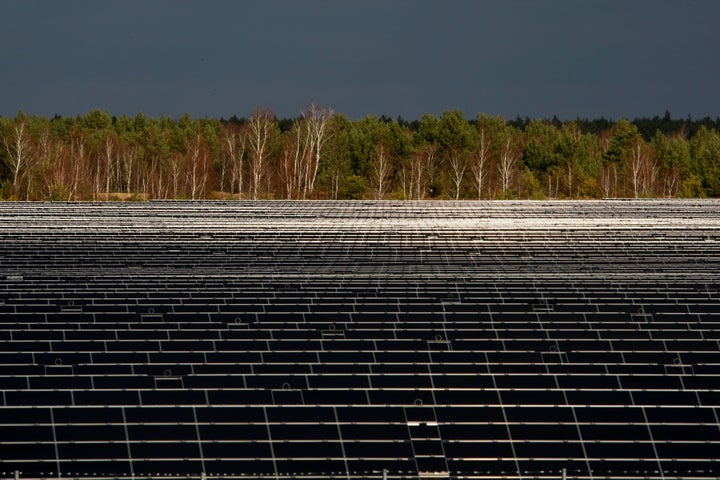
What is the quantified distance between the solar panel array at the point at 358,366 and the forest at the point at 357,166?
6236cm

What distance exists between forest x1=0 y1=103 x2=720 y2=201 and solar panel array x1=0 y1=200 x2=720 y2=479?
62360mm

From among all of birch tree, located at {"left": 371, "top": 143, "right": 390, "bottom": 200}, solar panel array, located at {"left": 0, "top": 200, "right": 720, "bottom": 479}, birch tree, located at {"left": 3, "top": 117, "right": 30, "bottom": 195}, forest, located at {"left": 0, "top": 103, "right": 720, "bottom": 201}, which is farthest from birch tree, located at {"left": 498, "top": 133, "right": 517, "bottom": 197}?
solar panel array, located at {"left": 0, "top": 200, "right": 720, "bottom": 479}

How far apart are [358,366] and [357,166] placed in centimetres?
8950

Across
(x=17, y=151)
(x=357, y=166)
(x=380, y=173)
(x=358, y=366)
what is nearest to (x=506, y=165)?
(x=380, y=173)

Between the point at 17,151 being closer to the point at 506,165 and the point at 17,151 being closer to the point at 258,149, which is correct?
the point at 258,149

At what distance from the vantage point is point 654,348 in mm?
20094

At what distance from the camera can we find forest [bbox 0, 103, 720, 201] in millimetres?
96500

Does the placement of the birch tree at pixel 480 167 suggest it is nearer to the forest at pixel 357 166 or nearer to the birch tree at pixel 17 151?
the forest at pixel 357 166

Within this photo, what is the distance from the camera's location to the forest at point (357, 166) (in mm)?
96500

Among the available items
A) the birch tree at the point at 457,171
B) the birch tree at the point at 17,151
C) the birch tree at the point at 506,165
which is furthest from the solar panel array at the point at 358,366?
the birch tree at the point at 506,165

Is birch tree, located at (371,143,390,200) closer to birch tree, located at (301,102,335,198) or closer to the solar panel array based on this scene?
birch tree, located at (301,102,335,198)

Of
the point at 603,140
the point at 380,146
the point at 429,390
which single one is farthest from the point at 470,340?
the point at 603,140

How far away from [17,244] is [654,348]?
26.9 m

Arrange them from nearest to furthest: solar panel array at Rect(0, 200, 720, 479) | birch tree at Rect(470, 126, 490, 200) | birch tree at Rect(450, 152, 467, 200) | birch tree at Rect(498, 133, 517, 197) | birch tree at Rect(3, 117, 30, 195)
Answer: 1. solar panel array at Rect(0, 200, 720, 479)
2. birch tree at Rect(3, 117, 30, 195)
3. birch tree at Rect(470, 126, 490, 200)
4. birch tree at Rect(450, 152, 467, 200)
5. birch tree at Rect(498, 133, 517, 197)
